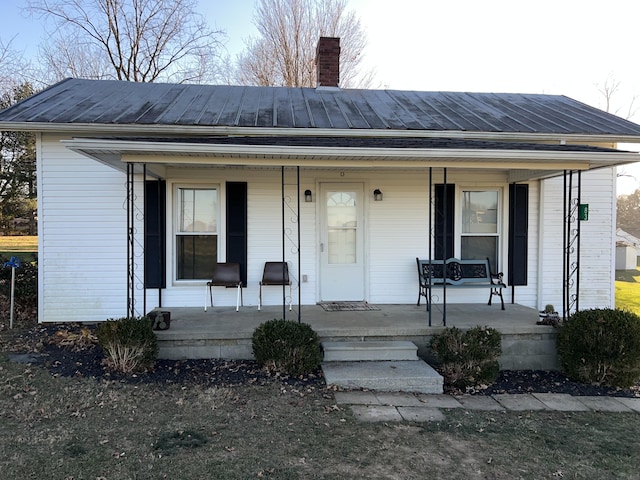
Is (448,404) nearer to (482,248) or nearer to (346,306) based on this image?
(346,306)

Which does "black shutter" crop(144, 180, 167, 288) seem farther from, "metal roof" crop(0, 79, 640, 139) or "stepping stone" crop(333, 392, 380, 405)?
"stepping stone" crop(333, 392, 380, 405)

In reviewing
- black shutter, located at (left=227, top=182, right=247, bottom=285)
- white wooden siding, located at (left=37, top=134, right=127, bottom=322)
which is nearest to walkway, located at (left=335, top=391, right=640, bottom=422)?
black shutter, located at (left=227, top=182, right=247, bottom=285)

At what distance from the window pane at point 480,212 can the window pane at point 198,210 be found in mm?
4105

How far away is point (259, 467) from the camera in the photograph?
3.02 meters

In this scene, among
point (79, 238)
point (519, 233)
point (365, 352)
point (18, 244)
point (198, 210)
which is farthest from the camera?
point (18, 244)

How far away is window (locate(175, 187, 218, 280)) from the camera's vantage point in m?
7.03

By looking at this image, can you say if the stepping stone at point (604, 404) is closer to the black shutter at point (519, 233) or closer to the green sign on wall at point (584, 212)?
the black shutter at point (519, 233)

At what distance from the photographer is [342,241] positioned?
7.32 meters

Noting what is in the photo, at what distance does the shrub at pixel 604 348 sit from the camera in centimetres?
503

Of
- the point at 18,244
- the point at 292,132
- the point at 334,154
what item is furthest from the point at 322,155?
the point at 18,244

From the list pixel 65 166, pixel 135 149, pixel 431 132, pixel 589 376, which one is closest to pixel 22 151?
pixel 65 166

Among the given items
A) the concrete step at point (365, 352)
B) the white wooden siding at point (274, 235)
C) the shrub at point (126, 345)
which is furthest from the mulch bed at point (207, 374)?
the white wooden siding at point (274, 235)

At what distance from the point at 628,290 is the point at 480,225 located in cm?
765

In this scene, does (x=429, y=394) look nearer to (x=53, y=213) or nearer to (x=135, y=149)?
(x=135, y=149)
